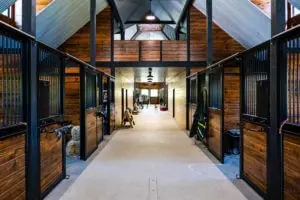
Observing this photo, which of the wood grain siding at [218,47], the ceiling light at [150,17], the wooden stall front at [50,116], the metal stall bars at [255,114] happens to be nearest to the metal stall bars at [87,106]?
the wooden stall front at [50,116]

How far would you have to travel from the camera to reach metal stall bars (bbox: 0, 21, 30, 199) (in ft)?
8.27

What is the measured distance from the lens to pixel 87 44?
412 inches

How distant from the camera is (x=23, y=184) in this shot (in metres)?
2.88

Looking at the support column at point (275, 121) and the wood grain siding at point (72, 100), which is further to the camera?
the wood grain siding at point (72, 100)

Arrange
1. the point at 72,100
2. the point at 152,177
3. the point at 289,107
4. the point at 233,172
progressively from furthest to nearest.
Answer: the point at 72,100, the point at 233,172, the point at 152,177, the point at 289,107

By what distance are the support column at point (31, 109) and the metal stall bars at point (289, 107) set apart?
2.45 meters

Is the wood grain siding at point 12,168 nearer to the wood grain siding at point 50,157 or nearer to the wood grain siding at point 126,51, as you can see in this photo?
the wood grain siding at point 50,157

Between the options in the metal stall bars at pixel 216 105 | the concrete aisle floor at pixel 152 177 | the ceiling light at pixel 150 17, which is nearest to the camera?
the concrete aisle floor at pixel 152 177

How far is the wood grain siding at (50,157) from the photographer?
340 cm

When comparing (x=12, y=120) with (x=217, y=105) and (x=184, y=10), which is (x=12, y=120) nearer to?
(x=217, y=105)

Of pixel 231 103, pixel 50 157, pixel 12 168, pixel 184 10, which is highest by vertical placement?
pixel 184 10

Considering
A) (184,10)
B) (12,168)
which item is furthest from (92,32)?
(12,168)

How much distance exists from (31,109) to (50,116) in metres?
0.70

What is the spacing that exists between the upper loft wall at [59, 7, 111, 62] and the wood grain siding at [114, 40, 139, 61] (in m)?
0.28
